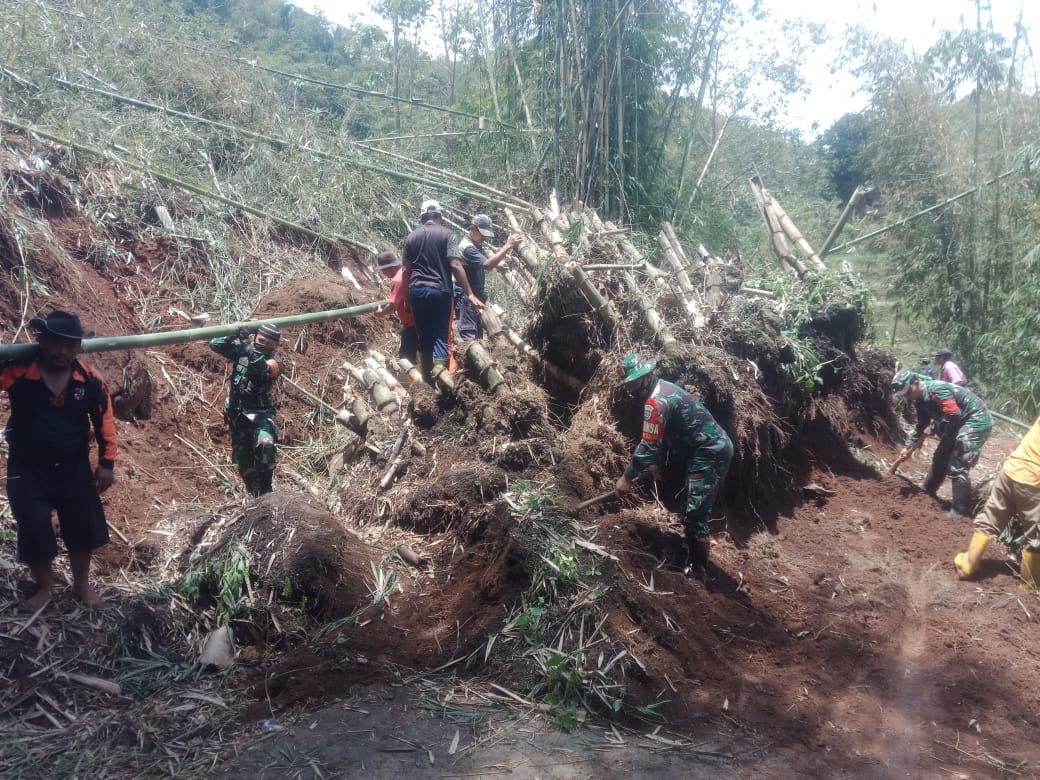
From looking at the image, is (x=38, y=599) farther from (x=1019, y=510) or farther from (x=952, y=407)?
(x=952, y=407)

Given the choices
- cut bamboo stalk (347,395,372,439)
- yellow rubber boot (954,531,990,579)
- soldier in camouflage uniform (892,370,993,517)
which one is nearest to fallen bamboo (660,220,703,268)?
soldier in camouflage uniform (892,370,993,517)

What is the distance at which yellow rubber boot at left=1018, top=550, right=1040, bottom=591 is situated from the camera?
19.8ft

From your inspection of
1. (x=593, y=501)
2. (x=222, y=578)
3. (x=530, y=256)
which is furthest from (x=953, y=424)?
(x=222, y=578)

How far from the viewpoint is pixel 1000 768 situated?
4027 millimetres

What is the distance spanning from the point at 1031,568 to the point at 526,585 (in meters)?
3.95

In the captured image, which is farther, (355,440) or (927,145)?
(927,145)

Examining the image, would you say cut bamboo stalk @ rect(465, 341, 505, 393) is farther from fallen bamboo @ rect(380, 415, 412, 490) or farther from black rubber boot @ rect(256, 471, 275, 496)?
black rubber boot @ rect(256, 471, 275, 496)

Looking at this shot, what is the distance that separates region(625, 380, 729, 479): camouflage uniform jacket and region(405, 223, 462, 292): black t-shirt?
6.39 feet

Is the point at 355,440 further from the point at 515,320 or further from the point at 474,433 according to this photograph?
the point at 515,320

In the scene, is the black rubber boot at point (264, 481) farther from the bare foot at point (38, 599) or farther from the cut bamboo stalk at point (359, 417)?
the bare foot at point (38, 599)

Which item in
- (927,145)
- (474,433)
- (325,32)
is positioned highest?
(325,32)

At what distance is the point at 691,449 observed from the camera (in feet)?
18.6

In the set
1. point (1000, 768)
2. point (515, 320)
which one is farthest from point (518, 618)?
point (515, 320)

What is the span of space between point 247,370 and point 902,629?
4.76m
